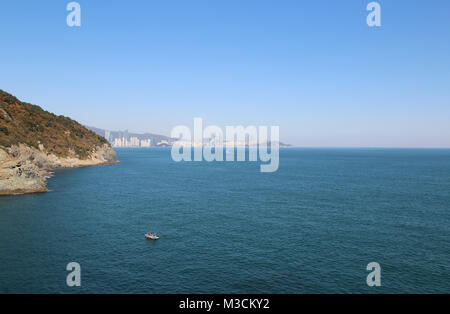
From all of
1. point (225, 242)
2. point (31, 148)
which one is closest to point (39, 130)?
point (31, 148)

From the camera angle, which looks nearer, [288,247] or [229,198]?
[288,247]

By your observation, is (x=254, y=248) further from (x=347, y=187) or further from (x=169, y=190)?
(x=347, y=187)

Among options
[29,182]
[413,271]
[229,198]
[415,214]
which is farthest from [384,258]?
[29,182]
